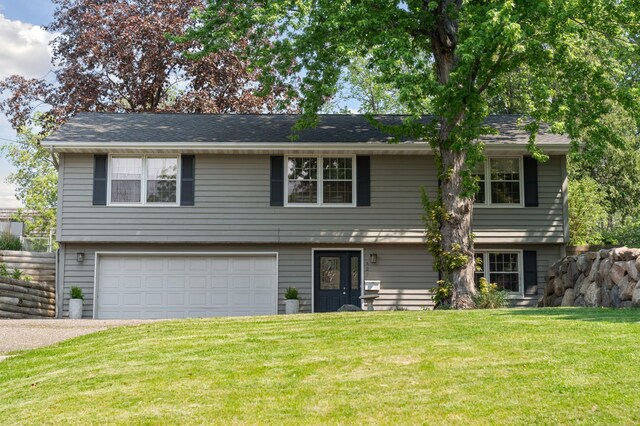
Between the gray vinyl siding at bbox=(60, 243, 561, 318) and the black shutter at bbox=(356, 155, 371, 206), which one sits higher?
the black shutter at bbox=(356, 155, 371, 206)

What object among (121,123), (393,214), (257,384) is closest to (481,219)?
(393,214)

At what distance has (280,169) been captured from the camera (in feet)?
53.6

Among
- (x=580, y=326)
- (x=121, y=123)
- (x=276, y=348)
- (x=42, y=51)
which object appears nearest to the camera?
(x=276, y=348)

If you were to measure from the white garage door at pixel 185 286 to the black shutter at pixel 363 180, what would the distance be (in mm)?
2570

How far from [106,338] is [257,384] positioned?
168 inches

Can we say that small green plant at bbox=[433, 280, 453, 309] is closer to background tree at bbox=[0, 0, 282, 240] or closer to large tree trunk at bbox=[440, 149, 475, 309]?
large tree trunk at bbox=[440, 149, 475, 309]

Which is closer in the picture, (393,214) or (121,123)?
(393,214)

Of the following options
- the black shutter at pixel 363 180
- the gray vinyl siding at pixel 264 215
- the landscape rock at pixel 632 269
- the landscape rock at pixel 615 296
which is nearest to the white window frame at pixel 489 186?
the gray vinyl siding at pixel 264 215

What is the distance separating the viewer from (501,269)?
54.5 feet

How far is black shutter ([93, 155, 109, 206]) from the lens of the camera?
1600 centimetres

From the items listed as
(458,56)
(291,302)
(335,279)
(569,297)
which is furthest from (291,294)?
(458,56)

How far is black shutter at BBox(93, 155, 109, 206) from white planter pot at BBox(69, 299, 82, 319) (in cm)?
230

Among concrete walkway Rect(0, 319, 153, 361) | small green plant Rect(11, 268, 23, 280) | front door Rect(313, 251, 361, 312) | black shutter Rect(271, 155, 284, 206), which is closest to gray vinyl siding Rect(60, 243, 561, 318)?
front door Rect(313, 251, 361, 312)

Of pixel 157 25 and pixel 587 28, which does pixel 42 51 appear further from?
pixel 587 28
